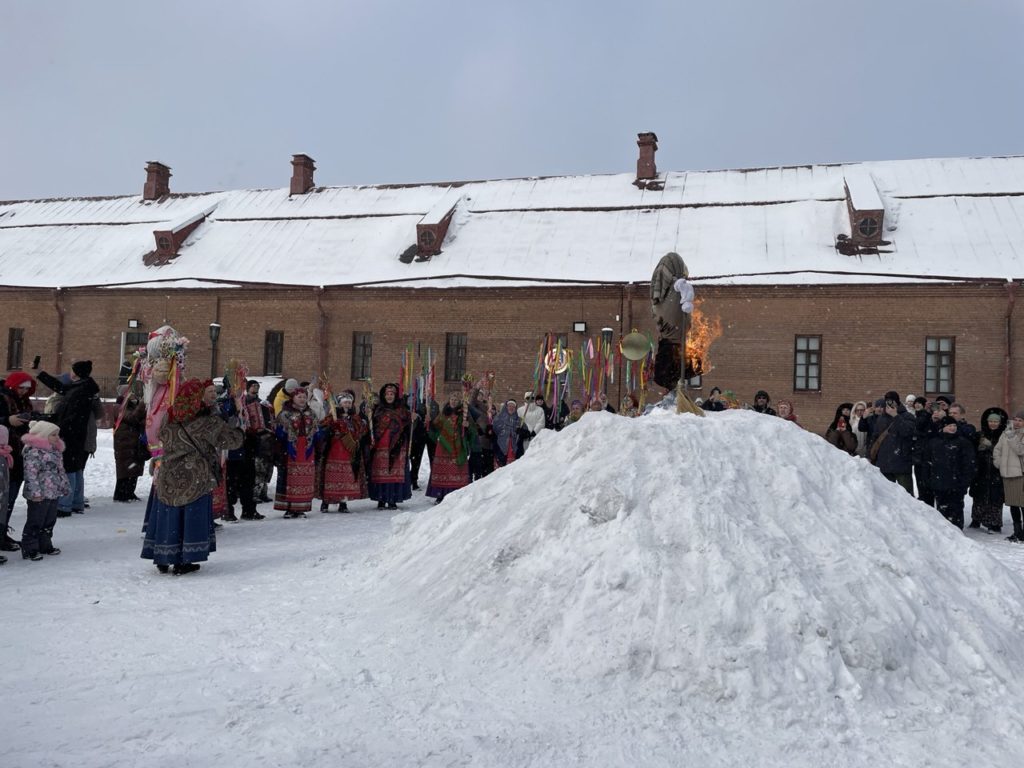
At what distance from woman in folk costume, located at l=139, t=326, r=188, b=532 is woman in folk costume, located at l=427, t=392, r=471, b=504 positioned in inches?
175

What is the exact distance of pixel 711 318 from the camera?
2108cm

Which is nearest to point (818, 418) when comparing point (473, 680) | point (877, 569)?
point (877, 569)

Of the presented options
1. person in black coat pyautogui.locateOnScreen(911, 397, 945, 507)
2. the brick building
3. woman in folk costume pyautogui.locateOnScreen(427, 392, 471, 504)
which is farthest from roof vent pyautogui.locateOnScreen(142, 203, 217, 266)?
person in black coat pyautogui.locateOnScreen(911, 397, 945, 507)

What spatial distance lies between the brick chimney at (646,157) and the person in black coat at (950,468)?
61.8 feet

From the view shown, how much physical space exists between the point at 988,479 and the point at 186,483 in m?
8.98

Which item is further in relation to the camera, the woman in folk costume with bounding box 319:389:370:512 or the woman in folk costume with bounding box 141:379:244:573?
the woman in folk costume with bounding box 319:389:370:512

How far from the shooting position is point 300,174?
30.1 m

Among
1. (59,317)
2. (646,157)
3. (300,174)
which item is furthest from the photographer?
(300,174)

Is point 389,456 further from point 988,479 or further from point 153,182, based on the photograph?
point 153,182

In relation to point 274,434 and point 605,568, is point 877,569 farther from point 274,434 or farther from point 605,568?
point 274,434

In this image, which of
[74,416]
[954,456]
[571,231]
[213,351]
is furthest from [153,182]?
[954,456]

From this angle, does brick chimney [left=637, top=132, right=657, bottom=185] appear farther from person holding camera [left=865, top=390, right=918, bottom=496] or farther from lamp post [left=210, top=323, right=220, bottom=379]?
person holding camera [left=865, top=390, right=918, bottom=496]

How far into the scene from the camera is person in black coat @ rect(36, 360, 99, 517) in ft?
29.6

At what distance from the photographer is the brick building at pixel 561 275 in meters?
20.2
